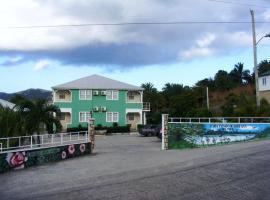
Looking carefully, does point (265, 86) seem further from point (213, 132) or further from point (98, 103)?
point (213, 132)

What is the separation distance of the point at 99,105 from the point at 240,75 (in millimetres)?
50400

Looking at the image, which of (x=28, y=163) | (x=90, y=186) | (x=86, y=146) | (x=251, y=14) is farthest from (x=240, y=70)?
(x=90, y=186)

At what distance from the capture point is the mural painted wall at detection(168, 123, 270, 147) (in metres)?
34.6

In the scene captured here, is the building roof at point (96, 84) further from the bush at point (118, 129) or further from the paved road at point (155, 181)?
the paved road at point (155, 181)

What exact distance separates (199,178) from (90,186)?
3.71m

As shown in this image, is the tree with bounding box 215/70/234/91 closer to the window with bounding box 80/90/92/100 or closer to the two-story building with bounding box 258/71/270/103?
the two-story building with bounding box 258/71/270/103

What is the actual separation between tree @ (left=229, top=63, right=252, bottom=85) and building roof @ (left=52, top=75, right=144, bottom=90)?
44.3 metres

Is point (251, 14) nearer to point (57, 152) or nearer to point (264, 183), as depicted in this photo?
point (57, 152)

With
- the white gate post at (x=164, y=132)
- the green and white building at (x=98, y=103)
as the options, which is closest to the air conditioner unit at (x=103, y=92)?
the green and white building at (x=98, y=103)

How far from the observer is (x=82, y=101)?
70.1m

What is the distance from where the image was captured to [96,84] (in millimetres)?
71875

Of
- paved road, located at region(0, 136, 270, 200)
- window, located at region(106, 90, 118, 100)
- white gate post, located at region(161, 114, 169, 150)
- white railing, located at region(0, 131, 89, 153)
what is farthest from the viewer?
window, located at region(106, 90, 118, 100)

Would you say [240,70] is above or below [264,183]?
above

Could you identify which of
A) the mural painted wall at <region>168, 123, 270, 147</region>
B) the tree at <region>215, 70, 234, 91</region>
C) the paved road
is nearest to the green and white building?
the mural painted wall at <region>168, 123, 270, 147</region>
